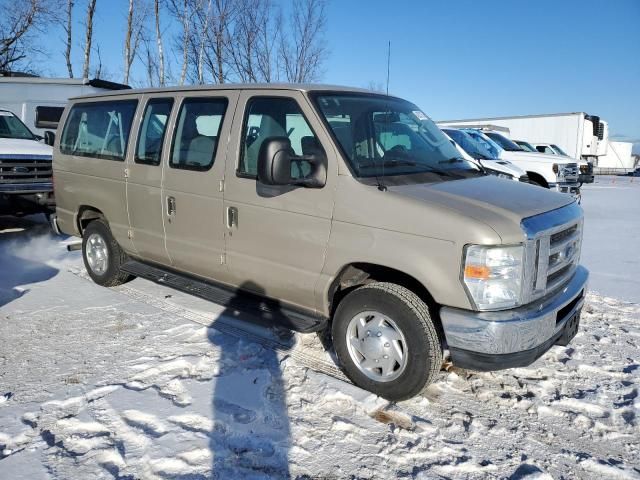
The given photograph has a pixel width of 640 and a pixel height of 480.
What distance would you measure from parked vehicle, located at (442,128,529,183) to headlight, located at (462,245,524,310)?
8.21 metres

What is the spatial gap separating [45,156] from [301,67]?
14.7 metres

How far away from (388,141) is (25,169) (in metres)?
6.53

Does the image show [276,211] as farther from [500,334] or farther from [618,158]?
[618,158]

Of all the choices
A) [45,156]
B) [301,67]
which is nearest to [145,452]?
[45,156]

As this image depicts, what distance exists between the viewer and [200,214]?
14.2 feet

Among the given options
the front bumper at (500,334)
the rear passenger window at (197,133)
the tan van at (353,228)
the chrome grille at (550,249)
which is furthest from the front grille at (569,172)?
the rear passenger window at (197,133)

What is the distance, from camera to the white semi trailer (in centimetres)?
2770

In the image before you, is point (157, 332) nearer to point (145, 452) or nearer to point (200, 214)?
point (200, 214)

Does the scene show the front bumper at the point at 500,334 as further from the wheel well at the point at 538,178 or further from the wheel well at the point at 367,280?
the wheel well at the point at 538,178

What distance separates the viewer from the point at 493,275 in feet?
9.70

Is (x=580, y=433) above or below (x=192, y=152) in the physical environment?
below

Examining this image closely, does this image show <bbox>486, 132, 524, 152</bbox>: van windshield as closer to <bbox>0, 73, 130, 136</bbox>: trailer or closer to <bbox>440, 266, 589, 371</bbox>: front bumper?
<bbox>0, 73, 130, 136</bbox>: trailer

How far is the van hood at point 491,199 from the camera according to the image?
3.02 metres

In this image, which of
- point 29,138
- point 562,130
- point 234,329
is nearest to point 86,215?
point 234,329
